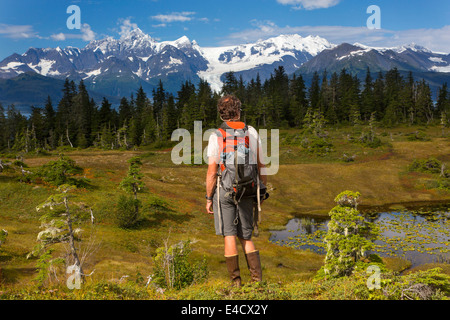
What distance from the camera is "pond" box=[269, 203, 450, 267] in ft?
92.4

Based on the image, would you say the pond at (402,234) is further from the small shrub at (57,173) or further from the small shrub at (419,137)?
the small shrub at (419,137)

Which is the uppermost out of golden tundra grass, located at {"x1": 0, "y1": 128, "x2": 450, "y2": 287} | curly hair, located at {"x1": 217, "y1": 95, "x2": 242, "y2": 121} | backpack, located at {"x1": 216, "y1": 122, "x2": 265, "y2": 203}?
curly hair, located at {"x1": 217, "y1": 95, "x2": 242, "y2": 121}

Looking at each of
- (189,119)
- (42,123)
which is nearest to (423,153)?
(189,119)

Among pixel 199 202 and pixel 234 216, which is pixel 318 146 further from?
pixel 234 216

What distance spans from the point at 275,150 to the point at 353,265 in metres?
64.8

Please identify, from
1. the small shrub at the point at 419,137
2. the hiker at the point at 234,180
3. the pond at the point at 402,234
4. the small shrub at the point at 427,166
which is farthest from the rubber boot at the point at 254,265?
the small shrub at the point at 419,137

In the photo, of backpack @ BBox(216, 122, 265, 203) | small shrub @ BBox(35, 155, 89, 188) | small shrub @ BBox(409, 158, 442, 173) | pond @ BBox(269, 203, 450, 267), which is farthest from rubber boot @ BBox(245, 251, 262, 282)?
small shrub @ BBox(409, 158, 442, 173)

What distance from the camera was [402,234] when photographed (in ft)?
110

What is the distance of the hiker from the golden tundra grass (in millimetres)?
2914

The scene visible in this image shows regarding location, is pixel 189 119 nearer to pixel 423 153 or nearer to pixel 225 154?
pixel 423 153

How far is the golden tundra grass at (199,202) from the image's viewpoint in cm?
2202

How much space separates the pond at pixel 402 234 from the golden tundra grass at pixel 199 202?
219 cm

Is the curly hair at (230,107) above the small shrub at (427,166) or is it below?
above

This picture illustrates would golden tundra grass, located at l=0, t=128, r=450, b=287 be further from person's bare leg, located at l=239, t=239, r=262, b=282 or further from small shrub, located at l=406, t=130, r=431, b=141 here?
small shrub, located at l=406, t=130, r=431, b=141
